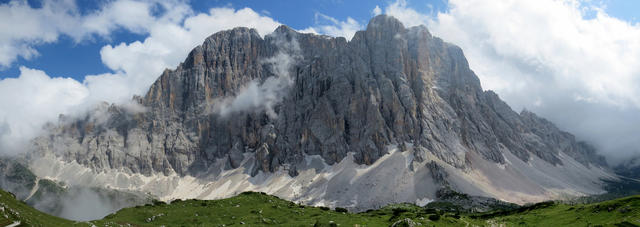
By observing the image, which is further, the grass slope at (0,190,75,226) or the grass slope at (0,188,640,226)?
the grass slope at (0,188,640,226)

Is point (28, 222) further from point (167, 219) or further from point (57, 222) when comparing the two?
point (167, 219)

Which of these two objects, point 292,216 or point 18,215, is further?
point 292,216

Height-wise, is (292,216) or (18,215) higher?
(292,216)

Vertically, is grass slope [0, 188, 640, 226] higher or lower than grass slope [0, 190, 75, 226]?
higher

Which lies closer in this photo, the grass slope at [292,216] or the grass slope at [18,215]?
the grass slope at [18,215]

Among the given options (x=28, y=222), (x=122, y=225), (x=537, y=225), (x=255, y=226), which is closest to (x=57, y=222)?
(x=28, y=222)

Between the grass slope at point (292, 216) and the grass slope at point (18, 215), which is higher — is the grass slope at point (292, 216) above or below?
above

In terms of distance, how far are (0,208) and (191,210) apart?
3472 centimetres

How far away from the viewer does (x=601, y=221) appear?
47.9m

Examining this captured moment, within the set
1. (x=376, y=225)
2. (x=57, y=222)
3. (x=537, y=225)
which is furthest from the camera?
(x=537, y=225)

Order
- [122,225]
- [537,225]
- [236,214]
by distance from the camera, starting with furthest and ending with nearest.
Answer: [236,214] < [537,225] < [122,225]

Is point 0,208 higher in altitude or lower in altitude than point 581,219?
lower

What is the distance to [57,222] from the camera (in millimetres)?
37281

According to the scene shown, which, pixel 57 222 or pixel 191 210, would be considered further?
pixel 191 210
